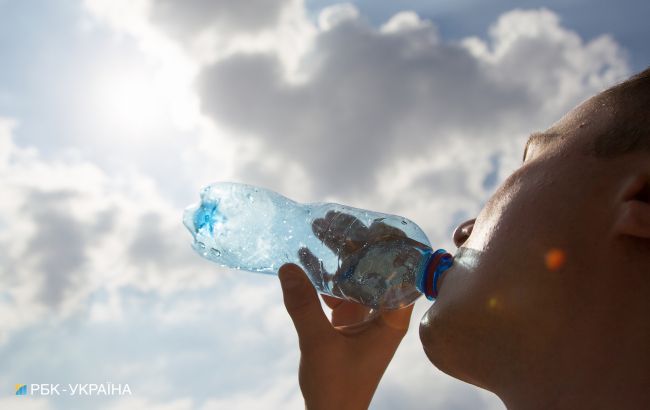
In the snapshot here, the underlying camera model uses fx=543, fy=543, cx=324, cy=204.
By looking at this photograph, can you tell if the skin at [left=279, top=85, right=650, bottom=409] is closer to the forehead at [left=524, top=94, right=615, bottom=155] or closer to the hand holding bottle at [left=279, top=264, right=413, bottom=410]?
the forehead at [left=524, top=94, right=615, bottom=155]

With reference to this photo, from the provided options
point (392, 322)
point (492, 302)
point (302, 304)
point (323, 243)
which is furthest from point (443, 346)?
point (323, 243)

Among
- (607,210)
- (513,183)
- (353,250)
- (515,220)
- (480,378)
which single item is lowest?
(480,378)

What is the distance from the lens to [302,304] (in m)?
2.37

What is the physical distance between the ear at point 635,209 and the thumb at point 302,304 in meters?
1.23

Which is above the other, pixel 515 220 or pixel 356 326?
pixel 356 326

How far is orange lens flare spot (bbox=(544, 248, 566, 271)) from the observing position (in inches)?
69.4

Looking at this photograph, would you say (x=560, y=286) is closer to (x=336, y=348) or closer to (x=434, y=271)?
(x=434, y=271)

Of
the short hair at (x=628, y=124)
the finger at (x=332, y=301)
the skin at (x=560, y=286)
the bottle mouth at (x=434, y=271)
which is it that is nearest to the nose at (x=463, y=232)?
the bottle mouth at (x=434, y=271)

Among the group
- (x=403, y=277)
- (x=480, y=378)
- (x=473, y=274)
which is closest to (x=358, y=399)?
(x=403, y=277)

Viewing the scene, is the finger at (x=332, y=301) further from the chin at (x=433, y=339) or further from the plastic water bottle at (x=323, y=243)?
the chin at (x=433, y=339)

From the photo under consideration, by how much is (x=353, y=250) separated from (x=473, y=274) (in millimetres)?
1241

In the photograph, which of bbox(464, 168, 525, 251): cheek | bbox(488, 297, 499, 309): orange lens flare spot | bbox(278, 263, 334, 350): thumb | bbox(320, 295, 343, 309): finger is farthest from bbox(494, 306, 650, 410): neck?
bbox(320, 295, 343, 309): finger

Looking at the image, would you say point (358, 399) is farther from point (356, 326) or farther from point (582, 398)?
point (582, 398)

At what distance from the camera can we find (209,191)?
373 cm
